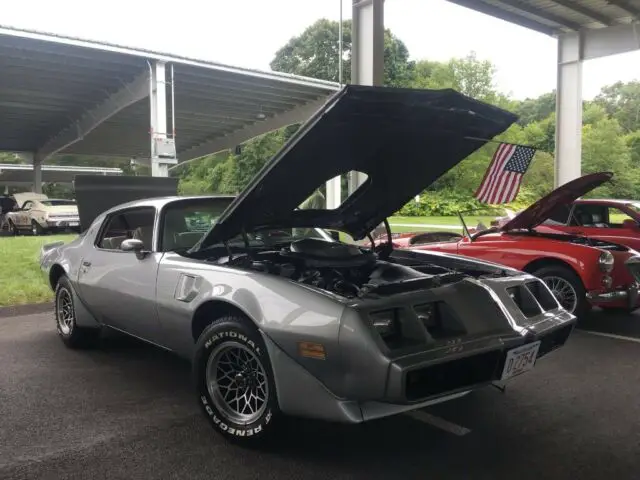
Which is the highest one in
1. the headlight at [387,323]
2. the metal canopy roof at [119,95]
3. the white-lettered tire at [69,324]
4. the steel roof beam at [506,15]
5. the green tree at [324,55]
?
the green tree at [324,55]

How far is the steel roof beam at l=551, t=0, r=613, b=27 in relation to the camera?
41.6 ft

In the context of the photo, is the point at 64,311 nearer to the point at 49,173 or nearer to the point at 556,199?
the point at 556,199

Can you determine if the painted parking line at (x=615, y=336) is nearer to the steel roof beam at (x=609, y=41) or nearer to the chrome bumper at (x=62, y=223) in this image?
the steel roof beam at (x=609, y=41)

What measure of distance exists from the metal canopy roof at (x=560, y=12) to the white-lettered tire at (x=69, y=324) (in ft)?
32.6

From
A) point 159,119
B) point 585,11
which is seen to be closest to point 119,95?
point 159,119

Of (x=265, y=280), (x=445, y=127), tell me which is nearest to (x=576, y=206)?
(x=445, y=127)

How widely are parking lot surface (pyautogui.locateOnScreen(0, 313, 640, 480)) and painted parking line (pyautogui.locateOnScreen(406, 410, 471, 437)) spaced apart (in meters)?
0.01

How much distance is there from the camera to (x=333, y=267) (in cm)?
367

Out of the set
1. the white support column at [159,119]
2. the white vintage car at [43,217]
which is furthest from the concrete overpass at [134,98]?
the white vintage car at [43,217]

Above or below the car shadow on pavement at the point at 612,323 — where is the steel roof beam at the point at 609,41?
above

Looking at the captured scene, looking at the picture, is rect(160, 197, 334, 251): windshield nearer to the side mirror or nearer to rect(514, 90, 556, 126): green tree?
the side mirror

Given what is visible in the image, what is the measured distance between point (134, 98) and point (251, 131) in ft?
24.3

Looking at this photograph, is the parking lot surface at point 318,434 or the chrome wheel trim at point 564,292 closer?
the parking lot surface at point 318,434

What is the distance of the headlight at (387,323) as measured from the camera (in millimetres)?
2748
